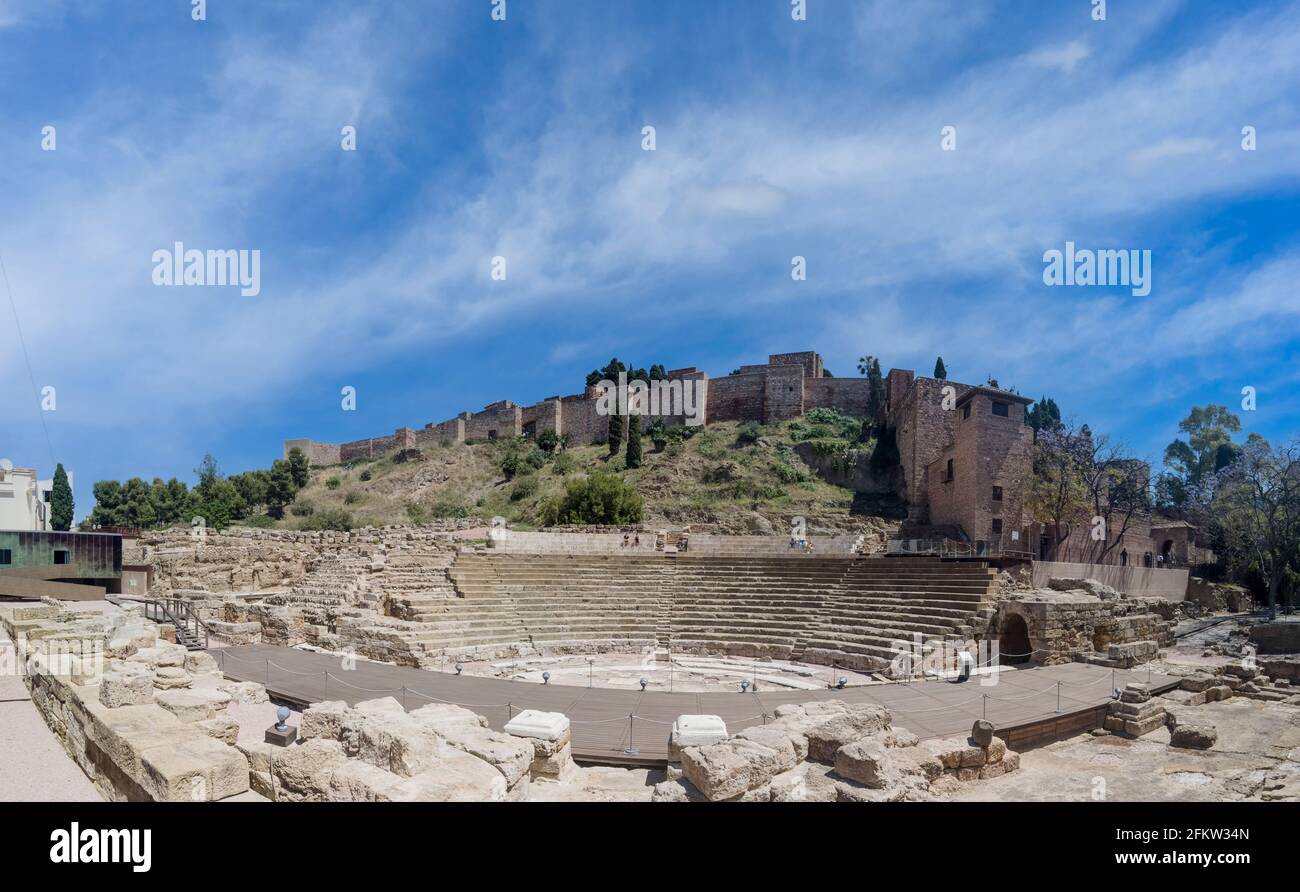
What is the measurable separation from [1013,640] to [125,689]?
55.7 feet

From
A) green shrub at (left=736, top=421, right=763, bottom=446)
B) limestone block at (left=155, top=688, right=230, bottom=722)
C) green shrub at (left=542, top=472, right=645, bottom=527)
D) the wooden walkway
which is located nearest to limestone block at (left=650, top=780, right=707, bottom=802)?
the wooden walkway

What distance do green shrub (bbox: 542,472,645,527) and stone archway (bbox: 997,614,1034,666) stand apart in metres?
19.4

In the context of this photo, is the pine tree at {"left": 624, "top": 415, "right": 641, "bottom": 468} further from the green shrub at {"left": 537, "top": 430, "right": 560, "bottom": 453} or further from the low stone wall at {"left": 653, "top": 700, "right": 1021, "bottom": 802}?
the low stone wall at {"left": 653, "top": 700, "right": 1021, "bottom": 802}

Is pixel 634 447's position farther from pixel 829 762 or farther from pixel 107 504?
pixel 829 762

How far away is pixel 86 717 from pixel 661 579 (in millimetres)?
17215

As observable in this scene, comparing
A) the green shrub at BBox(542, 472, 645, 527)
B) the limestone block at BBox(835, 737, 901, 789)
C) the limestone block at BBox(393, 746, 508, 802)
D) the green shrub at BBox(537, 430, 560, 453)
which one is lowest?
the limestone block at BBox(835, 737, 901, 789)

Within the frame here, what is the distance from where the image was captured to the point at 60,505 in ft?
143

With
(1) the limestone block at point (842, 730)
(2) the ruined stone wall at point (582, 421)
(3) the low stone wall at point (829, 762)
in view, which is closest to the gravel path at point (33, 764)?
(3) the low stone wall at point (829, 762)

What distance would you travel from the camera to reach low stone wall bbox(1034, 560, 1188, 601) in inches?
752

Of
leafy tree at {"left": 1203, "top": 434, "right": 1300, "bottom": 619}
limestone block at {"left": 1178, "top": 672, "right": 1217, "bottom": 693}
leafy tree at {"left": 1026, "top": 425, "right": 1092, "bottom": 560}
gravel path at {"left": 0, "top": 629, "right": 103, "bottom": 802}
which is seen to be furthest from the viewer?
leafy tree at {"left": 1026, "top": 425, "right": 1092, "bottom": 560}

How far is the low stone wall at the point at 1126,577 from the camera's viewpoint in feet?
62.6

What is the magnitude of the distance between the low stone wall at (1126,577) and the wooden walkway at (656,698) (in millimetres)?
4913
